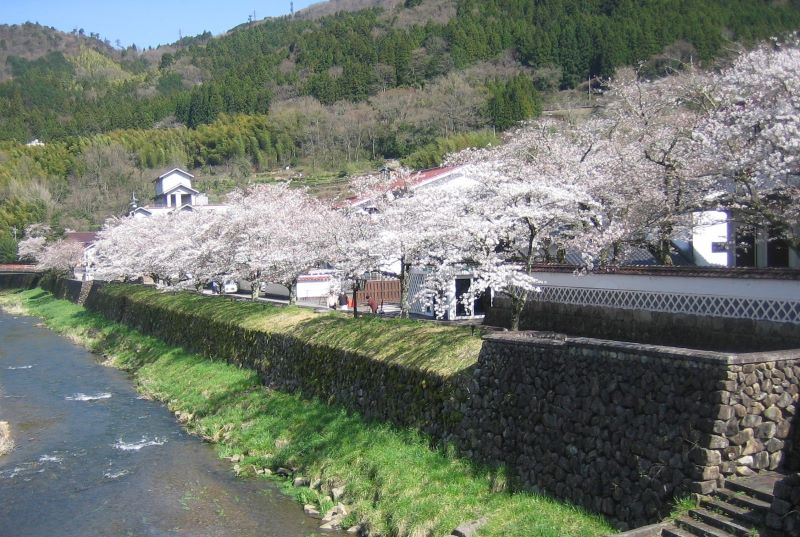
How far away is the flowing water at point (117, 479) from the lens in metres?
11.4

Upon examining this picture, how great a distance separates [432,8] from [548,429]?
110 meters

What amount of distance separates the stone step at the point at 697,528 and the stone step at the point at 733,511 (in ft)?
0.67

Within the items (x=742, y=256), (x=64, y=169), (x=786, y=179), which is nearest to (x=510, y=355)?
(x=786, y=179)

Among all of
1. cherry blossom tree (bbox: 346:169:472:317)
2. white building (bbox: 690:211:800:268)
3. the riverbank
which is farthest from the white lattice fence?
the riverbank

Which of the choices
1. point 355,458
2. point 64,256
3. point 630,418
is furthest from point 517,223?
point 64,256

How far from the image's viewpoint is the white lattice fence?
9.66 meters

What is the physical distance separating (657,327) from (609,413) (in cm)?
351

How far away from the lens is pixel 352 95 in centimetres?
8712

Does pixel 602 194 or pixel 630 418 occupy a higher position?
pixel 602 194

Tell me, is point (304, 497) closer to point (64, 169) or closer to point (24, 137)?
point (64, 169)

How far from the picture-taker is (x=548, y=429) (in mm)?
9438

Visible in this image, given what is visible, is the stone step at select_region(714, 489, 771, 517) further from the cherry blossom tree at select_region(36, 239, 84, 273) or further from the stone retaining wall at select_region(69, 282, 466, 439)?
the cherry blossom tree at select_region(36, 239, 84, 273)

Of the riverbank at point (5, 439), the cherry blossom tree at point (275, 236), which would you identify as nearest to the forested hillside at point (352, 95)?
the cherry blossom tree at point (275, 236)

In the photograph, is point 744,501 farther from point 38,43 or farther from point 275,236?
point 38,43
